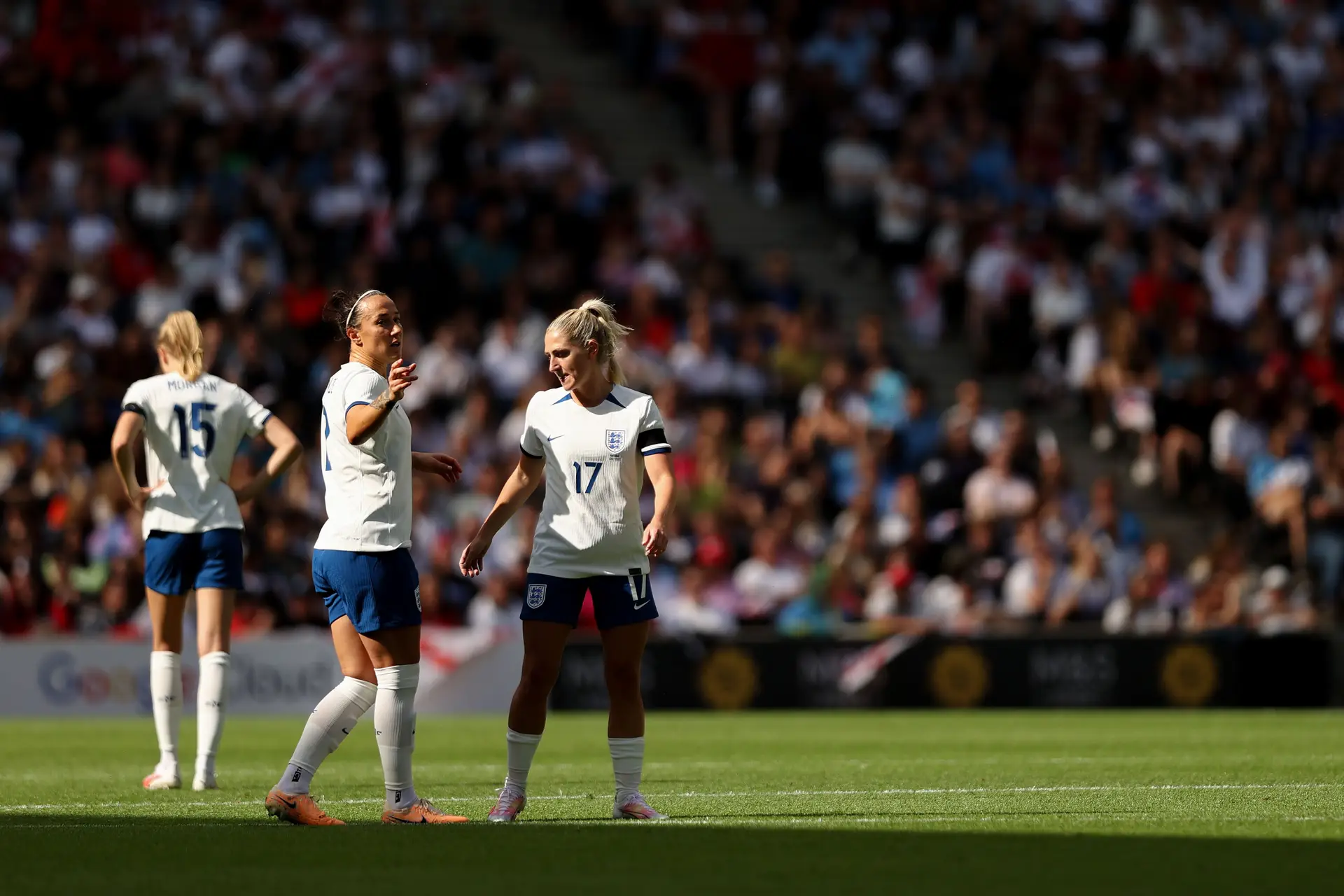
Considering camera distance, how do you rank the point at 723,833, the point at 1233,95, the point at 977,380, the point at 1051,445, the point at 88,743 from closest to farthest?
the point at 723,833
the point at 88,743
the point at 1051,445
the point at 977,380
the point at 1233,95

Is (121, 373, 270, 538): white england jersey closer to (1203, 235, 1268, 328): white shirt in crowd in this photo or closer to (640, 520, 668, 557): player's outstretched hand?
(640, 520, 668, 557): player's outstretched hand

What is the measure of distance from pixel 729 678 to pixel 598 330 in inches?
467

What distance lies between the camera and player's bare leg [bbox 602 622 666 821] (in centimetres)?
914

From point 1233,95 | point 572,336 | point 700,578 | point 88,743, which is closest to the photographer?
point 572,336

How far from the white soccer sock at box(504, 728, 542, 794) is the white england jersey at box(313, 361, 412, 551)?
3.12 ft

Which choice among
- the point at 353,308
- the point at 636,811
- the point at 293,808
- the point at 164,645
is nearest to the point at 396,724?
the point at 293,808

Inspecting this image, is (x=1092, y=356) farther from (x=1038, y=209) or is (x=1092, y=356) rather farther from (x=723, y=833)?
(x=723, y=833)

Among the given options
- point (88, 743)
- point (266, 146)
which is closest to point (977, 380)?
point (266, 146)

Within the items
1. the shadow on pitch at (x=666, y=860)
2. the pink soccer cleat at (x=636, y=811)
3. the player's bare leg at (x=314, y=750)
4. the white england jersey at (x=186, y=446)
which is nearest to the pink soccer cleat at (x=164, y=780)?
the white england jersey at (x=186, y=446)

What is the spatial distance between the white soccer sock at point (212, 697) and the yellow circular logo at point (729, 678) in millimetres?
9468

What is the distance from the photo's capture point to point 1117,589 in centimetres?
2194

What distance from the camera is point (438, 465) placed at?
31.0ft

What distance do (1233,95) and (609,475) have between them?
2149 cm

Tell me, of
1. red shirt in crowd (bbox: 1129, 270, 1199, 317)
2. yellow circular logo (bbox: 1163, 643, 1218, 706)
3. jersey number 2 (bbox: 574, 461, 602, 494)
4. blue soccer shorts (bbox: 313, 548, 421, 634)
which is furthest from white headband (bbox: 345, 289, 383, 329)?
red shirt in crowd (bbox: 1129, 270, 1199, 317)
